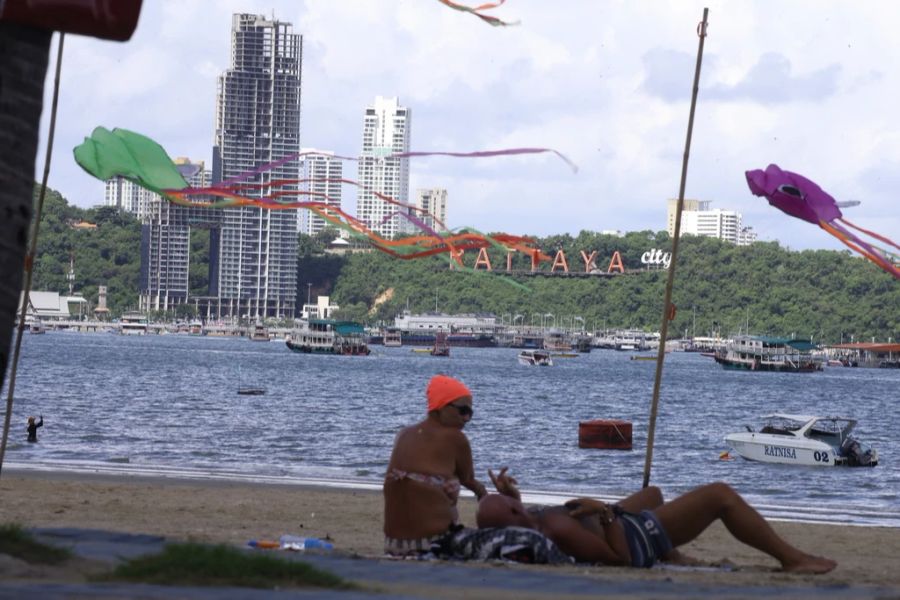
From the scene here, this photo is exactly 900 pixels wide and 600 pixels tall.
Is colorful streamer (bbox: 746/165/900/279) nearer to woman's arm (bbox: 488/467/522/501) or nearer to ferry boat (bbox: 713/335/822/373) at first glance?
woman's arm (bbox: 488/467/522/501)

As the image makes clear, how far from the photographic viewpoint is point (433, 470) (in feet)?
33.0

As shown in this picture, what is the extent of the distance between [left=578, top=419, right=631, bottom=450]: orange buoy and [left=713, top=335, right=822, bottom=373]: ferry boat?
338ft

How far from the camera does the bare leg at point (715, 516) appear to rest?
9.80 m

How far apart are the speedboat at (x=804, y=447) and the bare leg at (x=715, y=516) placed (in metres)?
23.2

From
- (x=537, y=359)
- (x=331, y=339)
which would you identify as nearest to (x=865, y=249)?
(x=537, y=359)

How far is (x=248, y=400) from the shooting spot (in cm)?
5791

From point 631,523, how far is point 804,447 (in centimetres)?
2351

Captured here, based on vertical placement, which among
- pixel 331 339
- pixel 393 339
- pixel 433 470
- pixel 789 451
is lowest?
pixel 789 451

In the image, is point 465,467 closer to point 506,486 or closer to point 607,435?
point 506,486

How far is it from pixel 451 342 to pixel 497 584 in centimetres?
18381

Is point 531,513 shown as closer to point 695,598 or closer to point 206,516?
point 695,598

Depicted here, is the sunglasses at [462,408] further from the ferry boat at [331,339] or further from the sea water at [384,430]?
the ferry boat at [331,339]

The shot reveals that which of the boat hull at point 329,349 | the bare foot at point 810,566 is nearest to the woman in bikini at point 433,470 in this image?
the bare foot at point 810,566

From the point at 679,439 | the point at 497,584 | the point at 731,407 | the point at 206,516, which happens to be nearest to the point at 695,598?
the point at 497,584
